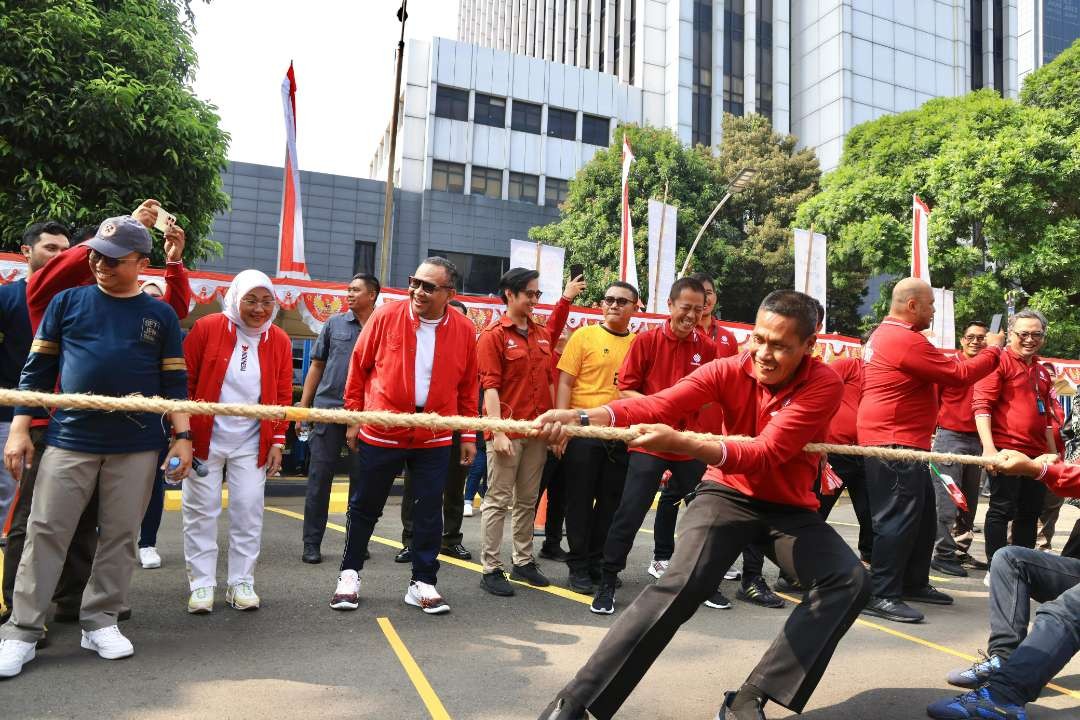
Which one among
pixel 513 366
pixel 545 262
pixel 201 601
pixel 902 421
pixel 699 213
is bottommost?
pixel 201 601

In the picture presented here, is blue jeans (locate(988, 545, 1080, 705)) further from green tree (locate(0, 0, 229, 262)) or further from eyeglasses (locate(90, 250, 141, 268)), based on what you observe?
green tree (locate(0, 0, 229, 262))

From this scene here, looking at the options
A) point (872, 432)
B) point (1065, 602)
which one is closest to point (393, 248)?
point (872, 432)

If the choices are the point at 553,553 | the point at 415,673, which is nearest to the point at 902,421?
the point at 553,553

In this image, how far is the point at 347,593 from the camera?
442 cm

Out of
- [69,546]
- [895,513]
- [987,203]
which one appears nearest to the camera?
[69,546]

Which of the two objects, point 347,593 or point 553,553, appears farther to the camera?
point 553,553

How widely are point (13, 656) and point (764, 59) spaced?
43.9 metres

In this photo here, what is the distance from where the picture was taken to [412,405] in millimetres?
4379

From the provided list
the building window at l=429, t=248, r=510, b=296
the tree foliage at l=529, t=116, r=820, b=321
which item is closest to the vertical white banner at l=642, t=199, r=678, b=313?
the tree foliage at l=529, t=116, r=820, b=321

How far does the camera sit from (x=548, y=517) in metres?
6.29

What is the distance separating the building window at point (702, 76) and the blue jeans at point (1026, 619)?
36.4 meters

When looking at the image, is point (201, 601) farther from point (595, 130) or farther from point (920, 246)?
point (595, 130)

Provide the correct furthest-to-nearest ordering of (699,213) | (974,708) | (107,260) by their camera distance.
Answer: (699,213)
(107,260)
(974,708)

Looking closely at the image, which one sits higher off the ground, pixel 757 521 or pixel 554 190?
pixel 554 190
